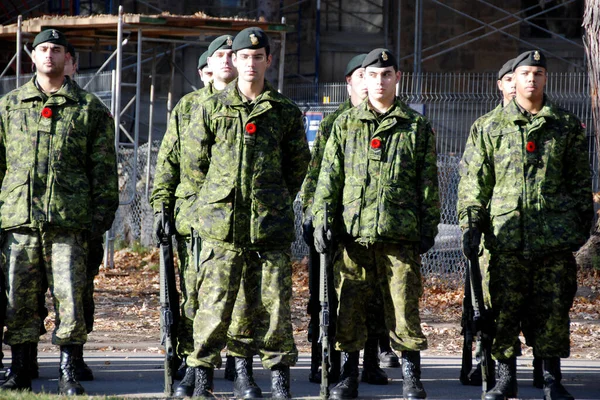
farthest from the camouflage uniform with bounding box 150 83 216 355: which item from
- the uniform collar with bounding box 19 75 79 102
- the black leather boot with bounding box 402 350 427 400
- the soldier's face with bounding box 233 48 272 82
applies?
the black leather boot with bounding box 402 350 427 400

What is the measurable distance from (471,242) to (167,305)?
2012 mm

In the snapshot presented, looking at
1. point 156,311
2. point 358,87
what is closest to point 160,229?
point 358,87

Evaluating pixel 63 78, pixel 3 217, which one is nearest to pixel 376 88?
pixel 63 78

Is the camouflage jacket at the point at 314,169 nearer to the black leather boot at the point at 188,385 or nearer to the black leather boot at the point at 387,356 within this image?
the black leather boot at the point at 387,356

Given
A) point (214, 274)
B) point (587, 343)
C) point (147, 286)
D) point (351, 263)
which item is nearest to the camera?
point (214, 274)

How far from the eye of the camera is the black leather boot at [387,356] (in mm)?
8641

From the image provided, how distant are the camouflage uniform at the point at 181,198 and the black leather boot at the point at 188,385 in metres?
0.26

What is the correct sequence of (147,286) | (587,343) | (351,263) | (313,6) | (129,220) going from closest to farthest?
(351,263) < (587,343) < (147,286) < (129,220) < (313,6)

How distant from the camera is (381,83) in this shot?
7117 mm

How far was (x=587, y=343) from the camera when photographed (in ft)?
32.8

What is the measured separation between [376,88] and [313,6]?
15372 mm

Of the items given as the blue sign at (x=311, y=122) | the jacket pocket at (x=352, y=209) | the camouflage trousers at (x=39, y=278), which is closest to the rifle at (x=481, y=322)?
the jacket pocket at (x=352, y=209)

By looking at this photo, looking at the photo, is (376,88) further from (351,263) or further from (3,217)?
(3,217)

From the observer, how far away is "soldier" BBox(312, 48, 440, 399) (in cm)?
693
